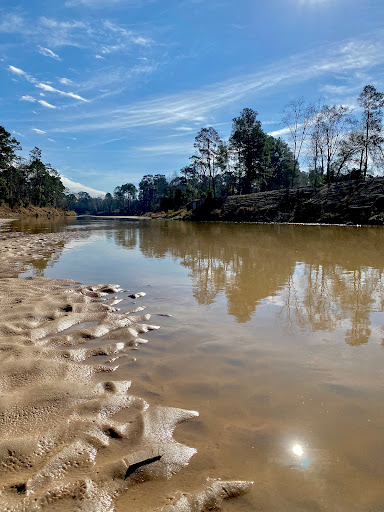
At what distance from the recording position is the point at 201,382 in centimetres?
262

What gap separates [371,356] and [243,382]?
1.43 metres

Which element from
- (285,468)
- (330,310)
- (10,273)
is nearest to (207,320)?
(330,310)

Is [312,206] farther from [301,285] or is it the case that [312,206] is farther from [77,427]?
[77,427]

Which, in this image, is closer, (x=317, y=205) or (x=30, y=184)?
(x=317, y=205)

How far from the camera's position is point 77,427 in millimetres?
1983

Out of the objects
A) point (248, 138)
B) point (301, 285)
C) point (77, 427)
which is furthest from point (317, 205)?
point (77, 427)

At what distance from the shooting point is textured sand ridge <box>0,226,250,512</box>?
5.00 ft

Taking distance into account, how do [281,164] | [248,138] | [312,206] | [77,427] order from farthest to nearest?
[281,164], [248,138], [312,206], [77,427]

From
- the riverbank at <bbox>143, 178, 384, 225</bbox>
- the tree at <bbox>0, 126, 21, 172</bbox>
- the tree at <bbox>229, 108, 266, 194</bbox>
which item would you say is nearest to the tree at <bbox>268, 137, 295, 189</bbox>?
the tree at <bbox>229, 108, 266, 194</bbox>

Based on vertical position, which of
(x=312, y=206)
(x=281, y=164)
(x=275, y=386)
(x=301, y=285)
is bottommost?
(x=275, y=386)

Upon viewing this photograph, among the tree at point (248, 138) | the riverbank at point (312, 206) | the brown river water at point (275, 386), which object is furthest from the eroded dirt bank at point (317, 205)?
the brown river water at point (275, 386)

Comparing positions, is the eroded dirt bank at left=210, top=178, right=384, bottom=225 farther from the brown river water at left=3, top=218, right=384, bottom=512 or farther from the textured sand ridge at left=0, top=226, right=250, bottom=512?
the textured sand ridge at left=0, top=226, right=250, bottom=512

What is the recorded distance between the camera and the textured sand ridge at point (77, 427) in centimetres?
152

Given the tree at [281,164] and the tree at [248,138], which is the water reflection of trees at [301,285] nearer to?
the tree at [248,138]
